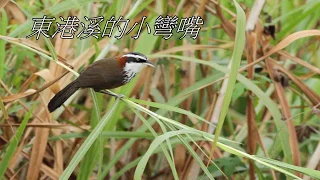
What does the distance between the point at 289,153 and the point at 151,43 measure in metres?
0.66

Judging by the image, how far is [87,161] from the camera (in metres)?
2.07

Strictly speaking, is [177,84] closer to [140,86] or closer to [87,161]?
[140,86]

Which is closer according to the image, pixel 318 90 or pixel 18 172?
pixel 18 172

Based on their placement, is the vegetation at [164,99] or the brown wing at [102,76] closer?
the brown wing at [102,76]

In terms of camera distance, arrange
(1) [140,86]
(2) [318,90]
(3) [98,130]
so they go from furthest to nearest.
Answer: (2) [318,90] < (1) [140,86] < (3) [98,130]

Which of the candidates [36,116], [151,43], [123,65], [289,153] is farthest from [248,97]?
[36,116]

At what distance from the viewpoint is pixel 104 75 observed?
1.85 meters

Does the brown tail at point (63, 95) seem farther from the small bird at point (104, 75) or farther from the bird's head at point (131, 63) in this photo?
the bird's head at point (131, 63)

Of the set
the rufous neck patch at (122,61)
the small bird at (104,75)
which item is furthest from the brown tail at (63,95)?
the rufous neck patch at (122,61)

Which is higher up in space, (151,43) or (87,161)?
(151,43)

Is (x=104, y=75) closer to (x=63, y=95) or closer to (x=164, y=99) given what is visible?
(x=63, y=95)

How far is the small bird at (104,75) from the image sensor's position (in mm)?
1840

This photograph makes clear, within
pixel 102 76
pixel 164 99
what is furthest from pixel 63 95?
pixel 164 99

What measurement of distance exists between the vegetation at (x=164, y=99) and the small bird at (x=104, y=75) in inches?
3.9
